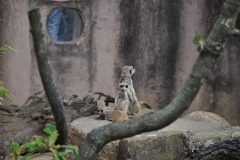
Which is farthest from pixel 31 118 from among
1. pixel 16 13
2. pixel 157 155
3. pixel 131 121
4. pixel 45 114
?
pixel 131 121

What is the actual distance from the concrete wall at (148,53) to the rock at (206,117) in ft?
1.63

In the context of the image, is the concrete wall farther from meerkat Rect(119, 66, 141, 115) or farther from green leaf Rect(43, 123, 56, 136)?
green leaf Rect(43, 123, 56, 136)

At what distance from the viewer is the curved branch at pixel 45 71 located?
1.97 meters

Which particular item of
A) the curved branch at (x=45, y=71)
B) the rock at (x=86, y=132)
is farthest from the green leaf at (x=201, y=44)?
the rock at (x=86, y=132)

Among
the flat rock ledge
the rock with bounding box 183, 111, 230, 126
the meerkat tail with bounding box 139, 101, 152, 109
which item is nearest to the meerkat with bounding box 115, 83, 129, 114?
the flat rock ledge

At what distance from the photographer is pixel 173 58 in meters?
7.95

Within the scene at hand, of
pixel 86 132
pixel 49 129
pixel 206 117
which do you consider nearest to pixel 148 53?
pixel 206 117

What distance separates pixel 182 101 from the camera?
2148 mm

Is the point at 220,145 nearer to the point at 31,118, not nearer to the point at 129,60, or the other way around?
the point at 31,118

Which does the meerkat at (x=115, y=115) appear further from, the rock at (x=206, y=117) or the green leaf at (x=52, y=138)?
the green leaf at (x=52, y=138)

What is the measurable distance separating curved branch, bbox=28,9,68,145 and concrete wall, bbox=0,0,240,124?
5.63 metres

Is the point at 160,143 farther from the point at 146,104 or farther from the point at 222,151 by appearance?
Result: the point at 146,104

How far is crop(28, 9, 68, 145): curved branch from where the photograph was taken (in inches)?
77.5

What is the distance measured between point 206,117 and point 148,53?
Answer: 58.1 inches
